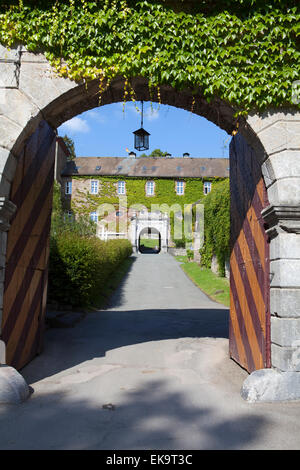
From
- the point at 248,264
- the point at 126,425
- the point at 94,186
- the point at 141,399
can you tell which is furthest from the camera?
the point at 94,186

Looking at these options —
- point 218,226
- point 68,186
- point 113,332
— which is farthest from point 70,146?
point 113,332

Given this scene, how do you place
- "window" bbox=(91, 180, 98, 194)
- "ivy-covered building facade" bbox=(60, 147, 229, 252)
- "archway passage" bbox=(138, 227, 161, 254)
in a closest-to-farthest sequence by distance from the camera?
"ivy-covered building facade" bbox=(60, 147, 229, 252)
"window" bbox=(91, 180, 98, 194)
"archway passage" bbox=(138, 227, 161, 254)

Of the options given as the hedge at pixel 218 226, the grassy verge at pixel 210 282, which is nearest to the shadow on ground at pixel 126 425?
the grassy verge at pixel 210 282

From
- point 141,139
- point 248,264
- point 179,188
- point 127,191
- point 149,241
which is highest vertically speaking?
point 179,188

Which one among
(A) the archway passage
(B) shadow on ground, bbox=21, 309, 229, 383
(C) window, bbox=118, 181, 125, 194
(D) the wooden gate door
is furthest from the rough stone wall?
(A) the archway passage

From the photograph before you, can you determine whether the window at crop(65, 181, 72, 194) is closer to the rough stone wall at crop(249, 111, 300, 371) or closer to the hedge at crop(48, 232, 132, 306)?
the hedge at crop(48, 232, 132, 306)

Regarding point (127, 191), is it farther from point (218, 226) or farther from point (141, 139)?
point (141, 139)

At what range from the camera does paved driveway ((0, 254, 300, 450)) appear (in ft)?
8.75

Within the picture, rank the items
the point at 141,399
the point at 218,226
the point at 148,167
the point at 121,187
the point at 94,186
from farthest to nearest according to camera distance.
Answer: the point at 148,167, the point at 121,187, the point at 94,186, the point at 218,226, the point at 141,399

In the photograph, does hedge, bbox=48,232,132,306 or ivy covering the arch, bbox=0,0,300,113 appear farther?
hedge, bbox=48,232,132,306

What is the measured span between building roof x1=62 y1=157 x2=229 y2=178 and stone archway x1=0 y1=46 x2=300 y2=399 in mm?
28141

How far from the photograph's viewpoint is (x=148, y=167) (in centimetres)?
3275

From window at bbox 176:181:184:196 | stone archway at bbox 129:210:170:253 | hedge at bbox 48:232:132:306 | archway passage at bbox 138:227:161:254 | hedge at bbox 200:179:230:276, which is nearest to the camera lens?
hedge at bbox 48:232:132:306

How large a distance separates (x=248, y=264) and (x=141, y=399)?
7.11 ft
